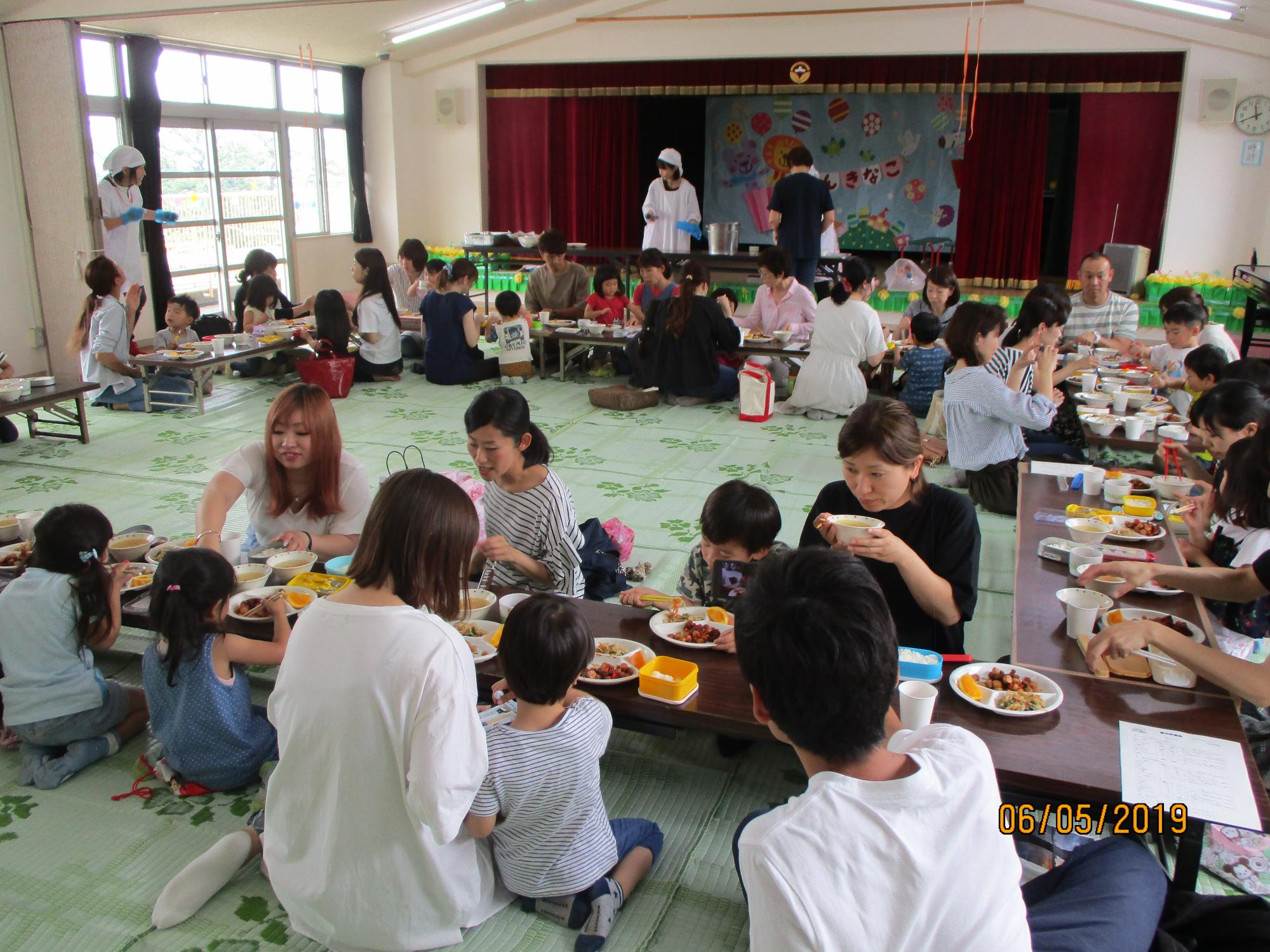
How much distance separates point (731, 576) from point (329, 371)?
18.1 ft

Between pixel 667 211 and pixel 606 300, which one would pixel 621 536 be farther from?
pixel 667 211

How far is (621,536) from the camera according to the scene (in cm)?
427

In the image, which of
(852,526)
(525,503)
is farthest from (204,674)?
(852,526)

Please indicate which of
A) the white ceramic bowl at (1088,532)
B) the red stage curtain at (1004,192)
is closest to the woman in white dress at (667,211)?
the red stage curtain at (1004,192)

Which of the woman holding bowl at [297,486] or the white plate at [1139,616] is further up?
the woman holding bowl at [297,486]

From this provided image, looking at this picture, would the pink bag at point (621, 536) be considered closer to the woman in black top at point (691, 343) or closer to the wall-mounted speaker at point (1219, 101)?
the woman in black top at point (691, 343)

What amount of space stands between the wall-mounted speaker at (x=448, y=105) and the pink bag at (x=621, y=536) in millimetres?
9469

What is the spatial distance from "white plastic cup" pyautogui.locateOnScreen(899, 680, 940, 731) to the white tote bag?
196 inches

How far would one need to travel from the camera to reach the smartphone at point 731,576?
261cm

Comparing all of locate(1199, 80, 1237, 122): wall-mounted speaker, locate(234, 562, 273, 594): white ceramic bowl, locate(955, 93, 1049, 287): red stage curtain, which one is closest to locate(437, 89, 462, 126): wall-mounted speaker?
locate(955, 93, 1049, 287): red stage curtain

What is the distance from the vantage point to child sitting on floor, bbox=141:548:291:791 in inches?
99.1

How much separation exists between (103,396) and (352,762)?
6.44 metres

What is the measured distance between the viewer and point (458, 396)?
25.4 feet
